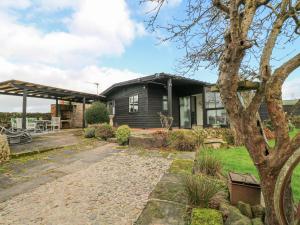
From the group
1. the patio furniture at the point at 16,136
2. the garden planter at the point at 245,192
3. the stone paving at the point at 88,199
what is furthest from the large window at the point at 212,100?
the patio furniture at the point at 16,136

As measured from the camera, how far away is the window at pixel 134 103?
1355 centimetres

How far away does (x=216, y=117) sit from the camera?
12.0 meters

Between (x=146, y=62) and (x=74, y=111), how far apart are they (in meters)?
11.5

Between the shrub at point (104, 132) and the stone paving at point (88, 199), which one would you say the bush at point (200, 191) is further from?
the shrub at point (104, 132)

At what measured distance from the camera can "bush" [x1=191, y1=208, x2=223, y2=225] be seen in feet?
7.12

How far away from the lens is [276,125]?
1879 millimetres

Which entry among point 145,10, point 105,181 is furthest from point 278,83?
point 105,181

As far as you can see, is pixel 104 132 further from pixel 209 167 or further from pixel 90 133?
pixel 209 167

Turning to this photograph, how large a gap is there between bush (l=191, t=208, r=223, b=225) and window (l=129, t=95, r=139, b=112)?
11.4m

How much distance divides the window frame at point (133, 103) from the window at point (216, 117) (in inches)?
192

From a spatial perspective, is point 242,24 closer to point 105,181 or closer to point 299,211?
point 299,211

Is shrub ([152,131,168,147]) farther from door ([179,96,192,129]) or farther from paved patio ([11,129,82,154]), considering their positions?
door ([179,96,192,129])

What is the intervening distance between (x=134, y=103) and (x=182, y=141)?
23.0ft

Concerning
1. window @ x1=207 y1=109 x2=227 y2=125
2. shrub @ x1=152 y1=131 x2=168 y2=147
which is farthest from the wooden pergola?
window @ x1=207 y1=109 x2=227 y2=125
